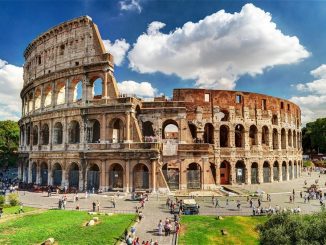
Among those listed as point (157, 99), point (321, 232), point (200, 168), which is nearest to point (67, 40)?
point (157, 99)

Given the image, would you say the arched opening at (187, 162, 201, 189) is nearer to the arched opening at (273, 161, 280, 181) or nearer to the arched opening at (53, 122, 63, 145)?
the arched opening at (273, 161, 280, 181)

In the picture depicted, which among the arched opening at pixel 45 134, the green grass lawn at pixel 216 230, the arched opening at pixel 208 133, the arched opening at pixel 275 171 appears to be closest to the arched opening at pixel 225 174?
the arched opening at pixel 208 133

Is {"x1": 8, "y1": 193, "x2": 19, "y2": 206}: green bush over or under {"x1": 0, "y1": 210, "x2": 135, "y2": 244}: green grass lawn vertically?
over

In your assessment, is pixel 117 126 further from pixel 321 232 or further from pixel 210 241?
pixel 321 232

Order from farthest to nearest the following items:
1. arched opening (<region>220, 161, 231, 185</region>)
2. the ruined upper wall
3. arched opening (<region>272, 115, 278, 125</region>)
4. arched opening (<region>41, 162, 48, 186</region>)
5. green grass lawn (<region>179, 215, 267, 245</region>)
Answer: arched opening (<region>272, 115, 278, 125</region>) → arched opening (<region>220, 161, 231, 185</region>) → arched opening (<region>41, 162, 48, 186</region>) → the ruined upper wall → green grass lawn (<region>179, 215, 267, 245</region>)

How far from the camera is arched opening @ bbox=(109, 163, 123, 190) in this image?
33.9 meters

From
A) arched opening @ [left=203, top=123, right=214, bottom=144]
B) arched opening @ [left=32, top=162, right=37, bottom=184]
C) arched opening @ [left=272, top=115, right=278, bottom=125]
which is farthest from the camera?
arched opening @ [left=272, top=115, right=278, bottom=125]

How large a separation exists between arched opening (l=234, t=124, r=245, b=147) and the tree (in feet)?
155

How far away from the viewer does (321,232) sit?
12.0 metres

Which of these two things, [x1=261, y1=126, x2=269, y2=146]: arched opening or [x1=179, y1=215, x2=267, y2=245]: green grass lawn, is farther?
[x1=261, y1=126, x2=269, y2=146]: arched opening

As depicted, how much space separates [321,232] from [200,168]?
73.8 ft

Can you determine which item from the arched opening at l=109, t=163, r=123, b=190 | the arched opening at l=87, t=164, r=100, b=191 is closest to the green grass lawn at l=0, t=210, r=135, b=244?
the arched opening at l=109, t=163, r=123, b=190

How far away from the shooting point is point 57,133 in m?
38.2

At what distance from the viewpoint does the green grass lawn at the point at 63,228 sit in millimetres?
18469
